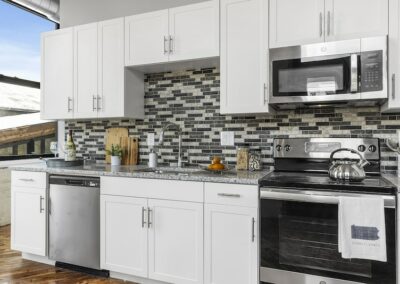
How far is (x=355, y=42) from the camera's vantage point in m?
2.26

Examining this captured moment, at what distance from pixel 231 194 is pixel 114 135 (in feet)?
5.87

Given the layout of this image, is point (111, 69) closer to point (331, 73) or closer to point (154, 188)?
point (154, 188)

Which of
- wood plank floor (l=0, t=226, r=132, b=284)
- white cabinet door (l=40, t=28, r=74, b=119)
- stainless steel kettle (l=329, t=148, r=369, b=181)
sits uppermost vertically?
white cabinet door (l=40, t=28, r=74, b=119)

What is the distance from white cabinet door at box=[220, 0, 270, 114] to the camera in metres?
2.57

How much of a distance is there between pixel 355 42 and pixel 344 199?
1086mm

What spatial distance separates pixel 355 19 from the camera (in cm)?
232

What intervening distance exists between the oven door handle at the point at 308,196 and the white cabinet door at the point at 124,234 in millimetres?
1006

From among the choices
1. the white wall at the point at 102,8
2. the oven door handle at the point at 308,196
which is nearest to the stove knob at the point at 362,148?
the oven door handle at the point at 308,196

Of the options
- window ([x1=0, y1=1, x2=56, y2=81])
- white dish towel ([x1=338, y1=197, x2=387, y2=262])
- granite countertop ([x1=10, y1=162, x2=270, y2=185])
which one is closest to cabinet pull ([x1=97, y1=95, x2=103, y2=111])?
granite countertop ([x1=10, y1=162, x2=270, y2=185])

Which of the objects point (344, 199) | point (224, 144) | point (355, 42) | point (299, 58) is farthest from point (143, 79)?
point (344, 199)

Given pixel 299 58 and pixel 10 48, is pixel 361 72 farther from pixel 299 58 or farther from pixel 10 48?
pixel 10 48

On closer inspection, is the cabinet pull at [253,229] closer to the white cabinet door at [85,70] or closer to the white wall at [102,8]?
the white cabinet door at [85,70]

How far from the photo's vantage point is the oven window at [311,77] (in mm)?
2283

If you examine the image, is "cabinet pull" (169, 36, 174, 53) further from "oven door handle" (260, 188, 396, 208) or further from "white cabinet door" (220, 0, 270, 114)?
"oven door handle" (260, 188, 396, 208)
